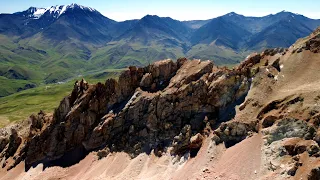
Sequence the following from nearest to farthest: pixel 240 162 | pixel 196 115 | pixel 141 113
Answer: pixel 240 162 < pixel 196 115 < pixel 141 113

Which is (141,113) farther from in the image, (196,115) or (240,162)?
(240,162)

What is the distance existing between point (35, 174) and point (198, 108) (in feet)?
152

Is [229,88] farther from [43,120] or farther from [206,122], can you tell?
[43,120]

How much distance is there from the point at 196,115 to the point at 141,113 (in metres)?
15.1

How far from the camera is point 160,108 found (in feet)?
261

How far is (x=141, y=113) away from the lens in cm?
8212

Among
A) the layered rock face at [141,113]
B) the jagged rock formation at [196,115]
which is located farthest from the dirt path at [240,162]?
the layered rock face at [141,113]

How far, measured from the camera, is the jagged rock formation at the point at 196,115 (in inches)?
2146

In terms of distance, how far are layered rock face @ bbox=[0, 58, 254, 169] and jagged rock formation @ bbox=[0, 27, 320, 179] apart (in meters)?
0.25

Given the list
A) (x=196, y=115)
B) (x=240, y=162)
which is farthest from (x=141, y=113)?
(x=240, y=162)

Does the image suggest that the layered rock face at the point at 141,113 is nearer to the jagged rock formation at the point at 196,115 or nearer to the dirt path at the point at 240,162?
the jagged rock formation at the point at 196,115

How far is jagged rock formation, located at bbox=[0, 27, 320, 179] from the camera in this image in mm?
54500

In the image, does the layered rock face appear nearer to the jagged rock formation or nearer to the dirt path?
the jagged rock formation

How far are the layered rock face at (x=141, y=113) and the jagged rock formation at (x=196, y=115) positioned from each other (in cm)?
25
